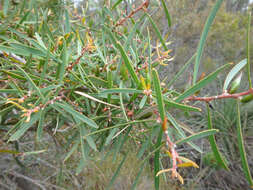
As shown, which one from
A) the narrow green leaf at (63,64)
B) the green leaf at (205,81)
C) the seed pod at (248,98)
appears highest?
the narrow green leaf at (63,64)

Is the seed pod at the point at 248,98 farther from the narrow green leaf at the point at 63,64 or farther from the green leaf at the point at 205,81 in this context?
the narrow green leaf at the point at 63,64

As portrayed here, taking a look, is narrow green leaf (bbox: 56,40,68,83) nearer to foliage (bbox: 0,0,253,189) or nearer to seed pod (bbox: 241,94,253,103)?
foliage (bbox: 0,0,253,189)

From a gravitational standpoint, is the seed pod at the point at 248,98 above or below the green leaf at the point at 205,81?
below

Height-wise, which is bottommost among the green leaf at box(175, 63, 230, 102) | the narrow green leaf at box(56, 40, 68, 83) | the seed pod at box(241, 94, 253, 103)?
the seed pod at box(241, 94, 253, 103)

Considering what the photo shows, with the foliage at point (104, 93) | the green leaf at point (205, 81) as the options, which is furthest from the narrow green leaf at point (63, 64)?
the green leaf at point (205, 81)

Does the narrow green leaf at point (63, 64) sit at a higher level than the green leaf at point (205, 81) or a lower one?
higher

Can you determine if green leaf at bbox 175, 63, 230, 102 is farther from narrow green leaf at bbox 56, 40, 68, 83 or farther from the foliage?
narrow green leaf at bbox 56, 40, 68, 83

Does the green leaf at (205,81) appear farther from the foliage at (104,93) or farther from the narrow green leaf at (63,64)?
the narrow green leaf at (63,64)

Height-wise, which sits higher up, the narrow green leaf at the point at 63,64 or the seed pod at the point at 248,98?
the narrow green leaf at the point at 63,64

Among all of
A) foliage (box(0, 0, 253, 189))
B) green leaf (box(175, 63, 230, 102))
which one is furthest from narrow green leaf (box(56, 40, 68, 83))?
green leaf (box(175, 63, 230, 102))

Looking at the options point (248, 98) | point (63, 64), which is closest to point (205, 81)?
point (248, 98)

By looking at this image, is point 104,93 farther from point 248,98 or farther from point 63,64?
point 248,98

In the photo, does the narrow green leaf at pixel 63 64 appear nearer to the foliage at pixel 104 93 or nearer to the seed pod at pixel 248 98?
the foliage at pixel 104 93

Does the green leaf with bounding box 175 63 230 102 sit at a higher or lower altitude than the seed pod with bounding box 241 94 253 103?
higher
